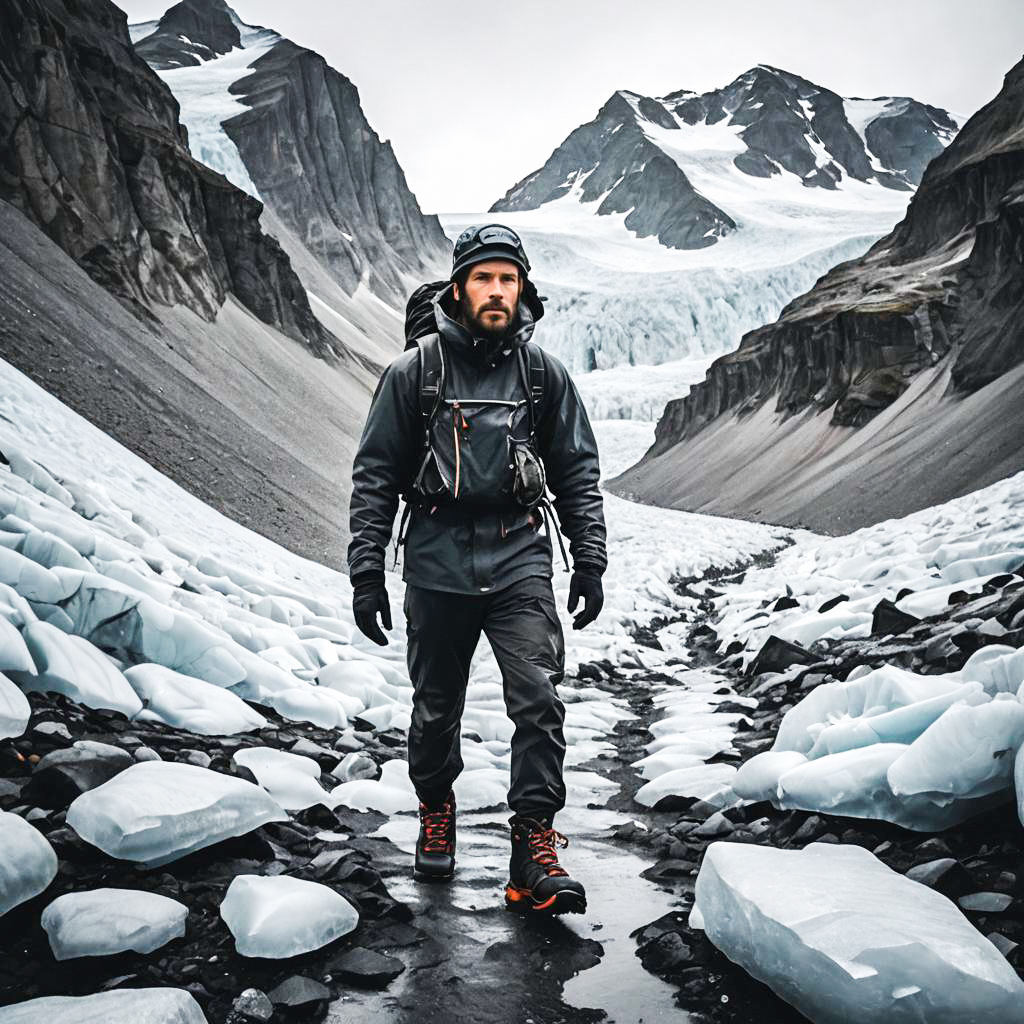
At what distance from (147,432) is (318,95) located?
256 feet

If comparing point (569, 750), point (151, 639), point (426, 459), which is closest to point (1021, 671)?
point (426, 459)

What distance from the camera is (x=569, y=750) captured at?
16.4 ft

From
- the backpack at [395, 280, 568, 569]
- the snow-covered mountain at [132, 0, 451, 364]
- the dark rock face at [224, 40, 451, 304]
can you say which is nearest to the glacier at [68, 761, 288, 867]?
the backpack at [395, 280, 568, 569]

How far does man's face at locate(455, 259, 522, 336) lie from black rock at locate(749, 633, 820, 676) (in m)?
3.70

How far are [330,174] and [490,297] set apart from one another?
84.0m

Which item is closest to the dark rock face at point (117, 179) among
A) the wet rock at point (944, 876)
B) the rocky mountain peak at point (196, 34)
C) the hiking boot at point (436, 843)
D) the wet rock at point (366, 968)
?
the hiking boot at point (436, 843)

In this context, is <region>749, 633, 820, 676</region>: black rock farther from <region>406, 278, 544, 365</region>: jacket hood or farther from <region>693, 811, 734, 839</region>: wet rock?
<region>406, 278, 544, 365</region>: jacket hood

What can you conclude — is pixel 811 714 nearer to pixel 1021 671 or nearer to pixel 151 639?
pixel 1021 671

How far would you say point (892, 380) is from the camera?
38219mm

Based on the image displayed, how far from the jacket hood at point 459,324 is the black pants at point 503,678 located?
0.86 meters

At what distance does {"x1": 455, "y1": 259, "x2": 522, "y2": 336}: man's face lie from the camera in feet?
10.2

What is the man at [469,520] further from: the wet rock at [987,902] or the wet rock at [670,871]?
the wet rock at [987,902]

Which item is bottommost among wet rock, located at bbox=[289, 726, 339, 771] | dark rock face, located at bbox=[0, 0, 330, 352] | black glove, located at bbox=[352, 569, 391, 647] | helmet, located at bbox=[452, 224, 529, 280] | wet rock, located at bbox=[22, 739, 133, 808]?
wet rock, located at bbox=[289, 726, 339, 771]

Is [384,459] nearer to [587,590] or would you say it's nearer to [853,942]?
[587,590]
